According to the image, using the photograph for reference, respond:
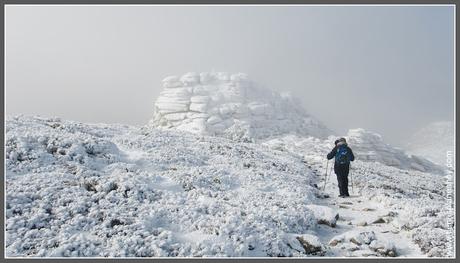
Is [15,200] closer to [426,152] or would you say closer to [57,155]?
[57,155]

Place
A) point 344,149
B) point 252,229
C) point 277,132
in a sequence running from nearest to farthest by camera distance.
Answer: point 252,229
point 344,149
point 277,132

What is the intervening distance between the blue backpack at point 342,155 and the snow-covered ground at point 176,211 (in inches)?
70.9

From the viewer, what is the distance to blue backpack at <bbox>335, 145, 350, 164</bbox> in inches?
Answer: 762

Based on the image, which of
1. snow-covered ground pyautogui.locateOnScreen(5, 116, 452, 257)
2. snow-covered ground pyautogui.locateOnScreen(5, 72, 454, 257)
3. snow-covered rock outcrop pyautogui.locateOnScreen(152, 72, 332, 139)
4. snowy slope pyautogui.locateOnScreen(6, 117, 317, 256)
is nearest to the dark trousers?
snow-covered ground pyautogui.locateOnScreen(5, 72, 454, 257)

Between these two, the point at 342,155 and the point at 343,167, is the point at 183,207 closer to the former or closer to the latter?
the point at 343,167

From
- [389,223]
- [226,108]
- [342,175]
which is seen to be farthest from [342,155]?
[226,108]

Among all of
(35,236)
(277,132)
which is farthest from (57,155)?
(277,132)

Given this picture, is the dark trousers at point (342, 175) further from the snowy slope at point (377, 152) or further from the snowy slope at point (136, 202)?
the snowy slope at point (377, 152)

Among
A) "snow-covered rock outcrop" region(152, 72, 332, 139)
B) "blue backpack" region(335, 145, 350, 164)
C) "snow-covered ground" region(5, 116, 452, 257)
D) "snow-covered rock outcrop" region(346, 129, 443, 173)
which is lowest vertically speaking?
"snow-covered rock outcrop" region(346, 129, 443, 173)

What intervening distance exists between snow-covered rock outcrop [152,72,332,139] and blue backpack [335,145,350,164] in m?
102

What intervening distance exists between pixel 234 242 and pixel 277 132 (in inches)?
4793

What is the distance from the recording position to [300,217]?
1431cm

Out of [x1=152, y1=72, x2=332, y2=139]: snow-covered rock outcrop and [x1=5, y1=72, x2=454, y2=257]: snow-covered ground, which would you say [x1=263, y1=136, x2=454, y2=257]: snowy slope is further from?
[x1=152, y1=72, x2=332, y2=139]: snow-covered rock outcrop

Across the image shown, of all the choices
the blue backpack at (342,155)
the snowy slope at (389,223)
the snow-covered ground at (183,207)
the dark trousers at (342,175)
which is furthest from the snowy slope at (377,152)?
the snowy slope at (389,223)
